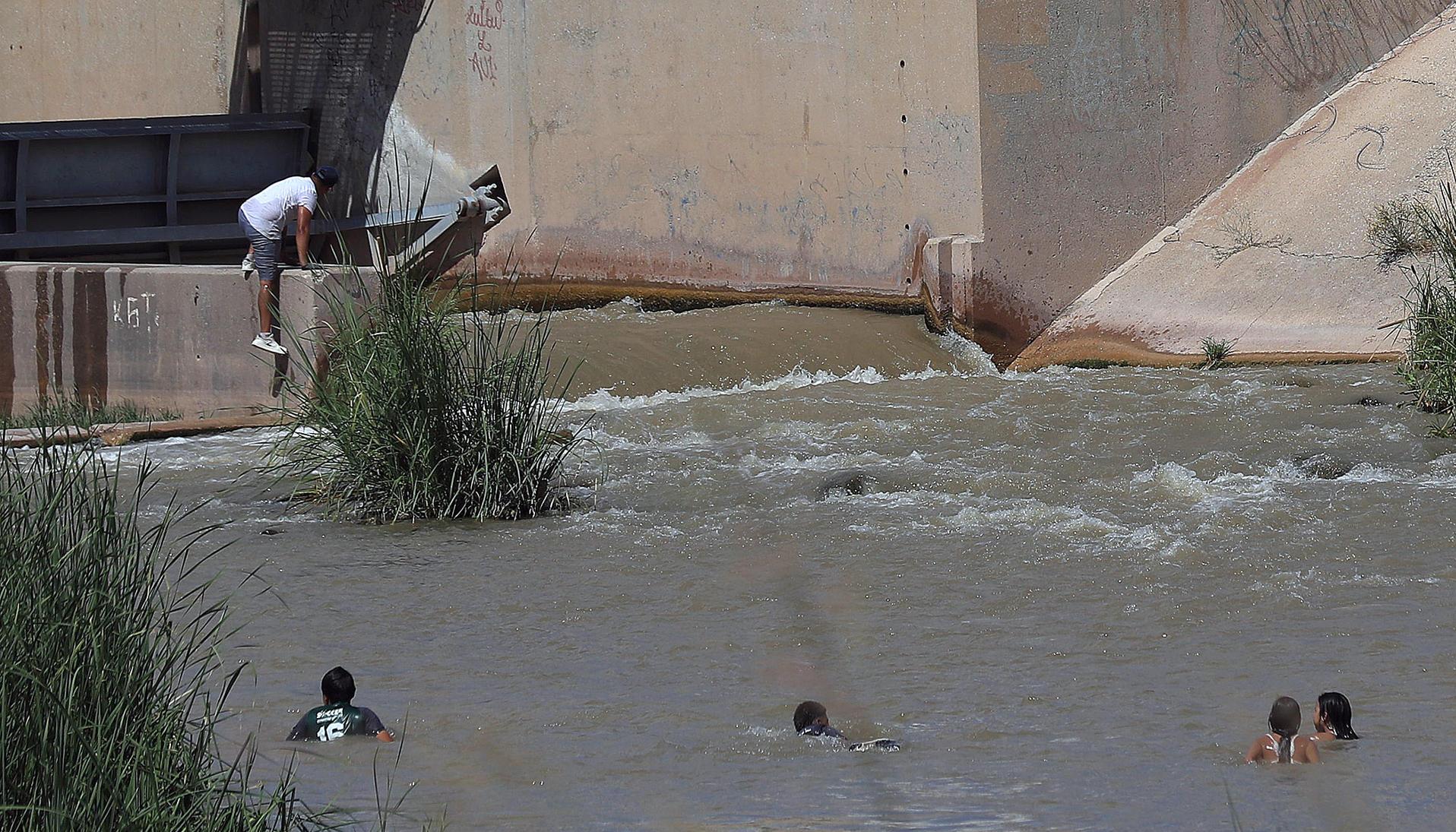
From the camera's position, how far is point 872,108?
15.0m

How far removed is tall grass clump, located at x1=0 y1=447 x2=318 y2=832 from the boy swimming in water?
112 centimetres

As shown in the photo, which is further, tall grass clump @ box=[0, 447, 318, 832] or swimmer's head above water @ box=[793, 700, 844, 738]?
swimmer's head above water @ box=[793, 700, 844, 738]

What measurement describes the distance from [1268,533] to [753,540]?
245cm

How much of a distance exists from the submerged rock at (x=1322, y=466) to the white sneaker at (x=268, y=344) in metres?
6.43

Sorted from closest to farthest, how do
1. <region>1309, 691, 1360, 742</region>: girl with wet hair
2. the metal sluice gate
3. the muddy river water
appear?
1. the muddy river water
2. <region>1309, 691, 1360, 742</region>: girl with wet hair
3. the metal sluice gate

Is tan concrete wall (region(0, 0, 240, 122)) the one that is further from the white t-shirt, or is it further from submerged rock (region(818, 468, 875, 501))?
submerged rock (region(818, 468, 875, 501))

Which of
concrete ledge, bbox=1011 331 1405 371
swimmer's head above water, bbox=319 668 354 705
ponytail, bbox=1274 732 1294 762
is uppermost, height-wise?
concrete ledge, bbox=1011 331 1405 371

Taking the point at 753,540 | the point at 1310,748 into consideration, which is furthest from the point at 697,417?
the point at 1310,748

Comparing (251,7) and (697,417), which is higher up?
(251,7)

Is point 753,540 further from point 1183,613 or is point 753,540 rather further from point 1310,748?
point 1310,748

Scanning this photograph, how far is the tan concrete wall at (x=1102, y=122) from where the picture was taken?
14078 millimetres

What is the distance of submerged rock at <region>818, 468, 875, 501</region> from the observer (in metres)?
9.34

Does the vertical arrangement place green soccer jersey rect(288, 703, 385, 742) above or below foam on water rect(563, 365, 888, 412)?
below

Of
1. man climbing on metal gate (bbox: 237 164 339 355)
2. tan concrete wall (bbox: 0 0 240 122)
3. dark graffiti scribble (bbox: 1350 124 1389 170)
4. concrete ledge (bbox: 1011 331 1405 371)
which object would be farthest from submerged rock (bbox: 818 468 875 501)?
tan concrete wall (bbox: 0 0 240 122)
